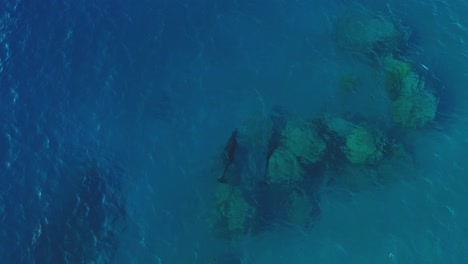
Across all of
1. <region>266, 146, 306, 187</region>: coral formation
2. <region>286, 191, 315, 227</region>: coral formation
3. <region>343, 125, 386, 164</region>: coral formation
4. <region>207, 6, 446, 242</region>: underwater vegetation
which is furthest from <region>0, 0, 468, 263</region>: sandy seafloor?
<region>266, 146, 306, 187</region>: coral formation

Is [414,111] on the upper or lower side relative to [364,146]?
upper

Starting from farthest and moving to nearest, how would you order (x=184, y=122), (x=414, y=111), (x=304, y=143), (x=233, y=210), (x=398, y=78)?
(x=398, y=78)
(x=184, y=122)
(x=414, y=111)
(x=304, y=143)
(x=233, y=210)

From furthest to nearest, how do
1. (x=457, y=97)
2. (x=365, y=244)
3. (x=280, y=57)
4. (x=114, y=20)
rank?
(x=114, y=20) → (x=280, y=57) → (x=457, y=97) → (x=365, y=244)

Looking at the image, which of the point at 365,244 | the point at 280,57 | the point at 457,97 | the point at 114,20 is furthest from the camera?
the point at 114,20

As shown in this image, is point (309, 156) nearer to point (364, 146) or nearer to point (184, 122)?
point (364, 146)

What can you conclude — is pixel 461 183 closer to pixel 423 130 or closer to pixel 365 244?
pixel 423 130

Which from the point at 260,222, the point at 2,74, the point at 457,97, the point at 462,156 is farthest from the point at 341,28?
the point at 2,74

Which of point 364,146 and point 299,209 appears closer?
point 299,209

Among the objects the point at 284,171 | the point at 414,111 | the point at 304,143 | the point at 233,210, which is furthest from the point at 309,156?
the point at 414,111
